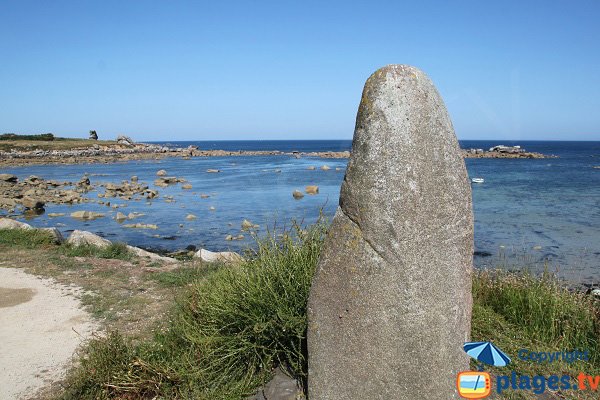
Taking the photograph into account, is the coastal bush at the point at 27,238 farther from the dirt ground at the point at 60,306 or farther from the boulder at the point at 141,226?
the boulder at the point at 141,226

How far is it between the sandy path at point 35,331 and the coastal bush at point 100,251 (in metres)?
1.98

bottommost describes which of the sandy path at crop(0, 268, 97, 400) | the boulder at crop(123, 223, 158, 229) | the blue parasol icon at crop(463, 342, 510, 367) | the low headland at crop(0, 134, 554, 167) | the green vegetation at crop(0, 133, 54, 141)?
the boulder at crop(123, 223, 158, 229)

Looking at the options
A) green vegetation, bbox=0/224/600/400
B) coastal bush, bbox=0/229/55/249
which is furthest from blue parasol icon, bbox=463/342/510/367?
coastal bush, bbox=0/229/55/249

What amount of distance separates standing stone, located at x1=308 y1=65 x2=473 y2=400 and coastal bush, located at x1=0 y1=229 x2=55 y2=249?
12.3 m

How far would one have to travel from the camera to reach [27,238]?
44.0 feet

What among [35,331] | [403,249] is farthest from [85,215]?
[403,249]

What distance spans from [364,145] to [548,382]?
305 centimetres

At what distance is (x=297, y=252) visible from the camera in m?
5.45

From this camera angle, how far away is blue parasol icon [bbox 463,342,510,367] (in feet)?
12.0

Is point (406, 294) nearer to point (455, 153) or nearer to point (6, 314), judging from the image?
point (455, 153)

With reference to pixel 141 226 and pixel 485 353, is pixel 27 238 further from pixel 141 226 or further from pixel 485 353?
pixel 485 353

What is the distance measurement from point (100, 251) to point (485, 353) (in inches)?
432

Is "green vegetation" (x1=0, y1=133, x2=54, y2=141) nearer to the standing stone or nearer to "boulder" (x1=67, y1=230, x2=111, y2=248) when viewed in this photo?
"boulder" (x1=67, y1=230, x2=111, y2=248)

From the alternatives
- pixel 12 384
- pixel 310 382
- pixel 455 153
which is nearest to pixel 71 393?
pixel 12 384
